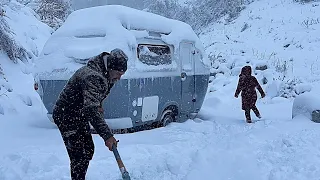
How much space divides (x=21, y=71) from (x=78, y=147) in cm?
780

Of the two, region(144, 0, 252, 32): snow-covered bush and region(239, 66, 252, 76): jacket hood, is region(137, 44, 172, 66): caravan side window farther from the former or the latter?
region(144, 0, 252, 32): snow-covered bush

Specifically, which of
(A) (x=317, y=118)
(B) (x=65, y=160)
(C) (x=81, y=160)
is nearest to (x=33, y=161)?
(B) (x=65, y=160)

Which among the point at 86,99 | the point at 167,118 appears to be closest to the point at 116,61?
the point at 86,99

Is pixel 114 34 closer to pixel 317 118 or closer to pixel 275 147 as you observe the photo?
pixel 275 147

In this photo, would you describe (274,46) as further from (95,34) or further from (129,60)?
(95,34)

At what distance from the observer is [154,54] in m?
6.82

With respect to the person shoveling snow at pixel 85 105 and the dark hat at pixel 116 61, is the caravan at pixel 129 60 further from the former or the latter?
the dark hat at pixel 116 61

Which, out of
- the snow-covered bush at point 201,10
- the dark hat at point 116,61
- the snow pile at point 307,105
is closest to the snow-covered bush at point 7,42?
the dark hat at point 116,61

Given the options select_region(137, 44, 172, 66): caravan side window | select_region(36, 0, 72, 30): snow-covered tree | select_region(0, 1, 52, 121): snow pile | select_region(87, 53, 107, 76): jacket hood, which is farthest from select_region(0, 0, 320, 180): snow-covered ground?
select_region(36, 0, 72, 30): snow-covered tree

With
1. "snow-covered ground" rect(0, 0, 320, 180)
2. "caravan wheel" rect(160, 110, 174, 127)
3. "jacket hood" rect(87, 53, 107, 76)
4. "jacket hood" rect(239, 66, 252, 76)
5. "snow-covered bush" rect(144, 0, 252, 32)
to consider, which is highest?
"snow-covered bush" rect(144, 0, 252, 32)

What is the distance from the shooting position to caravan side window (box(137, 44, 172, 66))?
21.3ft

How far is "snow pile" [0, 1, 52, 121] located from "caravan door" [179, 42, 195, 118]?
362 centimetres

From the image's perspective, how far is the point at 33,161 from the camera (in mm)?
4961

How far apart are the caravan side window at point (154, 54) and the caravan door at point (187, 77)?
47 centimetres
